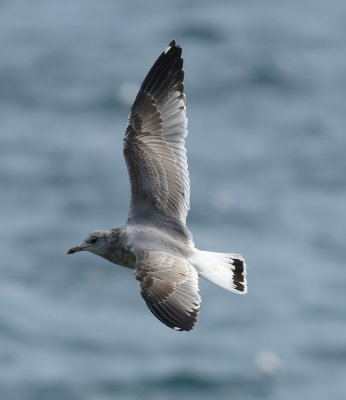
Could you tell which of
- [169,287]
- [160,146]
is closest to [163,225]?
[160,146]

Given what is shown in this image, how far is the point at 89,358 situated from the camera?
3406cm

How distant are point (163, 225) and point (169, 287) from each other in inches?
52.6

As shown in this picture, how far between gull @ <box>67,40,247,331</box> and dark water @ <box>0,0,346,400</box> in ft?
67.3

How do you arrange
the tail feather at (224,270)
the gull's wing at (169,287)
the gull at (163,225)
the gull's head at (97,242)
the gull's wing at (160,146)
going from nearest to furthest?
the gull's wing at (169,287)
the gull at (163,225)
the tail feather at (224,270)
the gull's head at (97,242)
the gull's wing at (160,146)

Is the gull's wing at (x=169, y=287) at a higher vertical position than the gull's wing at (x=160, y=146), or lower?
lower

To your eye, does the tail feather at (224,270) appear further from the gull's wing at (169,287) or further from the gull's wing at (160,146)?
the gull's wing at (160,146)

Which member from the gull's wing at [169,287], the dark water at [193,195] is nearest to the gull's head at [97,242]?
the gull's wing at [169,287]

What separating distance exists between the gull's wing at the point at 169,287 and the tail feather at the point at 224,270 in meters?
0.30

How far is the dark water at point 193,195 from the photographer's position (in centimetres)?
3309

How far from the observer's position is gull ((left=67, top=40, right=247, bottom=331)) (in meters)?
9.55

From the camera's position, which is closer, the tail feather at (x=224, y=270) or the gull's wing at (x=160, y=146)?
the tail feather at (x=224, y=270)

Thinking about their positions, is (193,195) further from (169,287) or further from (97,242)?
(169,287)

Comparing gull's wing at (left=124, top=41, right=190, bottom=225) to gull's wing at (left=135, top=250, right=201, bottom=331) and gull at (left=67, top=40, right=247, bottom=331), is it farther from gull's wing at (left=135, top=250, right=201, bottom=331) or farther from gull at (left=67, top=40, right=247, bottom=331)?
gull's wing at (left=135, top=250, right=201, bottom=331)

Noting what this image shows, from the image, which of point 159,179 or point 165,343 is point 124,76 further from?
point 159,179
